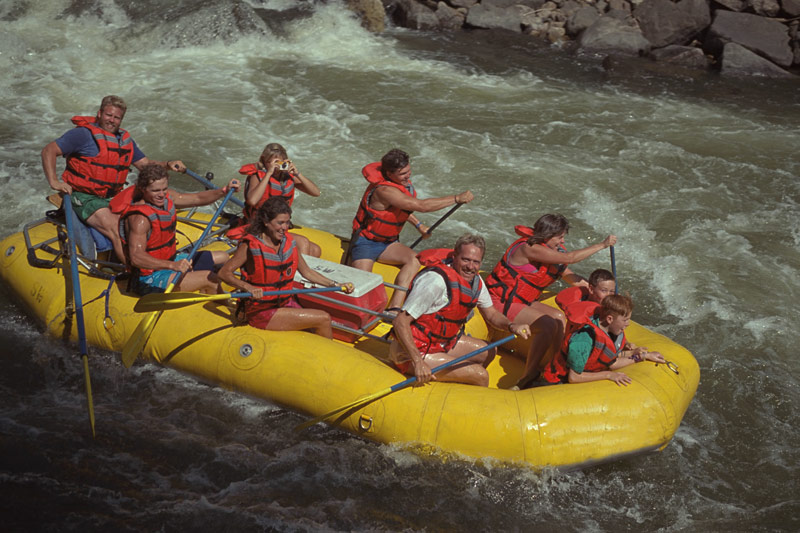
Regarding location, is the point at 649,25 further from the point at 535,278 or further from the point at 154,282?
the point at 154,282

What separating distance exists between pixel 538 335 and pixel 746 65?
961cm

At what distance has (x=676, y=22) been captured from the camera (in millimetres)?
13172

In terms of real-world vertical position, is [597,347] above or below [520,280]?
below

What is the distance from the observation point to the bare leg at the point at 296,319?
4.89 m

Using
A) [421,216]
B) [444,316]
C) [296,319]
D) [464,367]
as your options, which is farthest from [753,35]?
[296,319]

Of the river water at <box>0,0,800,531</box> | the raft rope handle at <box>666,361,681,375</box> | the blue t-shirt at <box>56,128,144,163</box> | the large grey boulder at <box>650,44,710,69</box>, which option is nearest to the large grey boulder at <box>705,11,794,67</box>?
the large grey boulder at <box>650,44,710,69</box>

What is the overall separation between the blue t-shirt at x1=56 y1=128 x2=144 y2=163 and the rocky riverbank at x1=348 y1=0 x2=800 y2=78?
29.1 feet

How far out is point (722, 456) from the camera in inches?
203

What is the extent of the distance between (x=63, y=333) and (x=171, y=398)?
2.87 ft

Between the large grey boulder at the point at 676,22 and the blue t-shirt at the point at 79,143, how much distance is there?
10.4 metres

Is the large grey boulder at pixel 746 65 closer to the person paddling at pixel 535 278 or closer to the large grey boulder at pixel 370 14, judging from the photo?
the large grey boulder at pixel 370 14

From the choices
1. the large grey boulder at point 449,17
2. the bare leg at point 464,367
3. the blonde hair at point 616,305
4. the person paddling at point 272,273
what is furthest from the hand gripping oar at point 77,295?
the large grey boulder at point 449,17

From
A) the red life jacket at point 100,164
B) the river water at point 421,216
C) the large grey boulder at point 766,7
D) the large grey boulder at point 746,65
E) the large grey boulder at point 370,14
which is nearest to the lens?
the river water at point 421,216

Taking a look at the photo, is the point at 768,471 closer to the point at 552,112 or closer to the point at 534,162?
the point at 534,162
